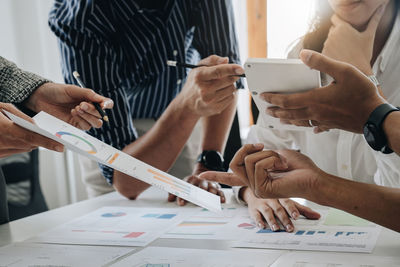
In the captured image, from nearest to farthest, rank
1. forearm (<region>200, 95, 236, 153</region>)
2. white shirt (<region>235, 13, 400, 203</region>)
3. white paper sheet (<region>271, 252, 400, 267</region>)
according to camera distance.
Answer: white paper sheet (<region>271, 252, 400, 267</region>)
white shirt (<region>235, 13, 400, 203</region>)
forearm (<region>200, 95, 236, 153</region>)

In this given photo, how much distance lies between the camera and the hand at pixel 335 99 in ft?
2.59

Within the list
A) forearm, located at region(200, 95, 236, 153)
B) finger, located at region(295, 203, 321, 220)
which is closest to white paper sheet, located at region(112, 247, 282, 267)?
finger, located at region(295, 203, 321, 220)

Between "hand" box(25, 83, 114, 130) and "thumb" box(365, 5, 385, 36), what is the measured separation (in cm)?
76

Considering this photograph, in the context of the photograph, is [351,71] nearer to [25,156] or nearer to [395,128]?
[395,128]

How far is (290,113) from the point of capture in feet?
2.96

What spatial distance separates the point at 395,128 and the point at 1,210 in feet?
3.25

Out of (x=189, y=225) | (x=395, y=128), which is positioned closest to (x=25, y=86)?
(x=189, y=225)

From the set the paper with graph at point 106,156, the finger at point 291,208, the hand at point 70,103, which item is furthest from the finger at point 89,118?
the finger at point 291,208

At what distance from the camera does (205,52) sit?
1699 millimetres

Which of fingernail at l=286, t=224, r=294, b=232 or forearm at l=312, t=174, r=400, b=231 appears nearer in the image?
forearm at l=312, t=174, r=400, b=231

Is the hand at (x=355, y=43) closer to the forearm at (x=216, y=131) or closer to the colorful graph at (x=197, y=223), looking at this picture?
Result: the forearm at (x=216, y=131)

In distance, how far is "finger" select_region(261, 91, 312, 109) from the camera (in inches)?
33.5

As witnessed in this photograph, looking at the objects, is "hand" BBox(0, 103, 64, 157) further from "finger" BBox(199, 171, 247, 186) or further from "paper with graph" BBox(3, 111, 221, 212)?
"finger" BBox(199, 171, 247, 186)

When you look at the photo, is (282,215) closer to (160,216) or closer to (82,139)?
(160,216)
